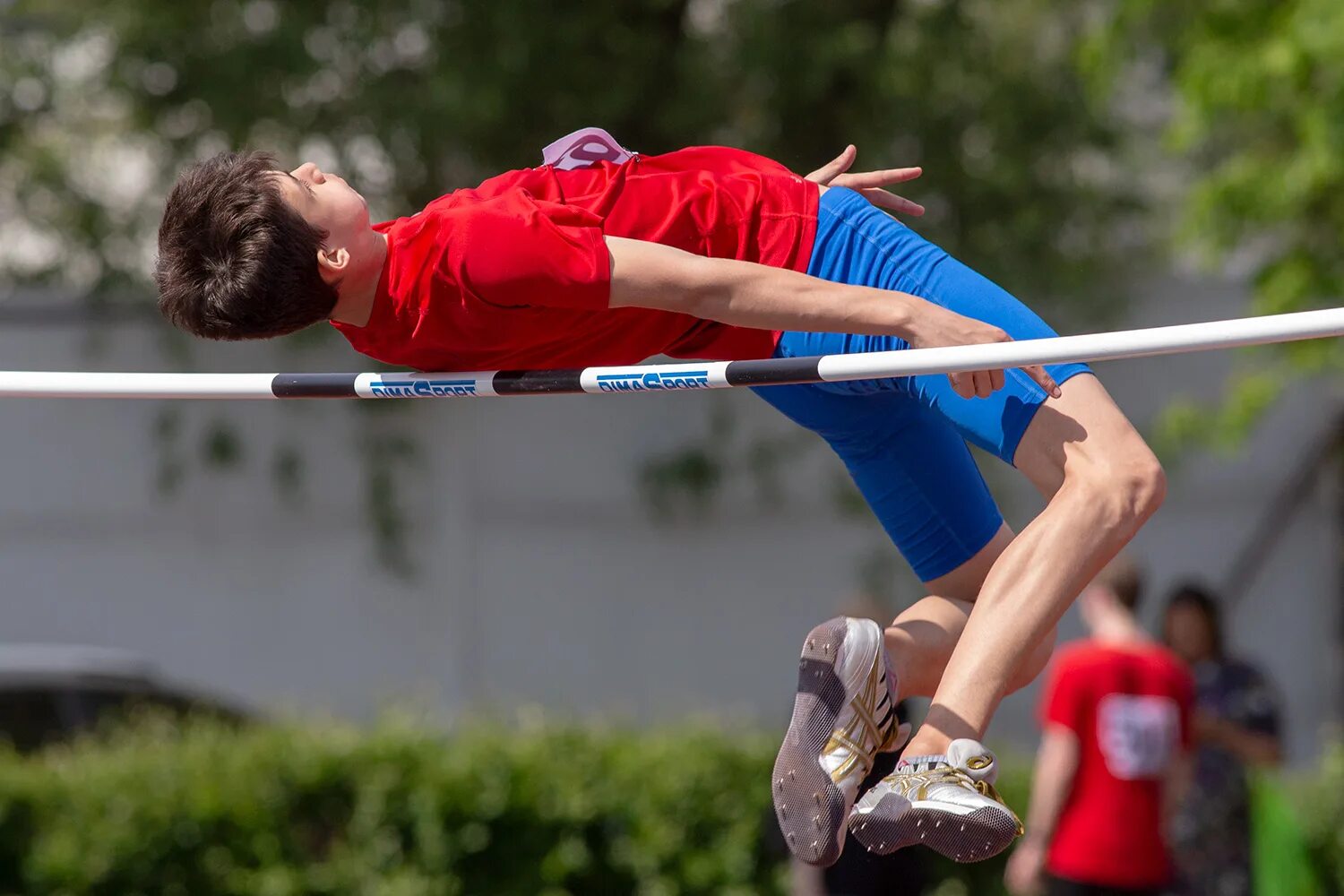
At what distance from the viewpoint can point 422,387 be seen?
337cm

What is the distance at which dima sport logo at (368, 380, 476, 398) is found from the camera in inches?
130

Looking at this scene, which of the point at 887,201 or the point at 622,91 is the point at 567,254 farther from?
the point at 622,91

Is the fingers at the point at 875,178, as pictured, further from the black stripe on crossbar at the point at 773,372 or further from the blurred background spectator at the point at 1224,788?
the blurred background spectator at the point at 1224,788

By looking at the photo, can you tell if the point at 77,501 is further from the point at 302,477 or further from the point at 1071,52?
the point at 1071,52

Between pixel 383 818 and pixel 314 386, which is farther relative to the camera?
pixel 383 818

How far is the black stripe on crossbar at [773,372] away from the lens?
3018 millimetres

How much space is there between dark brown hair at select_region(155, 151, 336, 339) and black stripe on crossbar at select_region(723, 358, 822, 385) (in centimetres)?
78

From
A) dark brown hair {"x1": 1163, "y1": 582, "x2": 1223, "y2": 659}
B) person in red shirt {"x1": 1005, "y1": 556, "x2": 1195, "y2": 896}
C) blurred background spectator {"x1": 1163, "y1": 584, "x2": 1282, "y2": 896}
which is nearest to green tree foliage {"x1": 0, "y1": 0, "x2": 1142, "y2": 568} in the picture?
dark brown hair {"x1": 1163, "y1": 582, "x2": 1223, "y2": 659}

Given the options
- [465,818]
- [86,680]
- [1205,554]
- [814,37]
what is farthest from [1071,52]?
[86,680]

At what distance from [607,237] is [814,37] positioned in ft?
23.1

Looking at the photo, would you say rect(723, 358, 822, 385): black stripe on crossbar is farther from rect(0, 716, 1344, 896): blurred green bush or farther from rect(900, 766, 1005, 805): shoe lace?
rect(0, 716, 1344, 896): blurred green bush

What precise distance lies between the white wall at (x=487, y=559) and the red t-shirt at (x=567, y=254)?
334 inches

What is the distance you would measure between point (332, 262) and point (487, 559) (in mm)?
9115

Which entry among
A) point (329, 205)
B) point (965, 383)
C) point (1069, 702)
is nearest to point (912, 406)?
point (965, 383)
